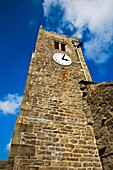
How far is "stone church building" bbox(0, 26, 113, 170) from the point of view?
4.16 m

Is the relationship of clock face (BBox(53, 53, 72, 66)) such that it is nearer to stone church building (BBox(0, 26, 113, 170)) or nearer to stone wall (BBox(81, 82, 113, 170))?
stone church building (BBox(0, 26, 113, 170))

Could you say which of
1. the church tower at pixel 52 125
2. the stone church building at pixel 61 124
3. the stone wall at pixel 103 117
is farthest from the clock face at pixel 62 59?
the stone wall at pixel 103 117

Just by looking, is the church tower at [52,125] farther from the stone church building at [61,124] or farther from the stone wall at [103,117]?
the stone wall at [103,117]

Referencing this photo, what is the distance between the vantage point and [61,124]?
524cm

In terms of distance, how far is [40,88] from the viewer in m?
6.38

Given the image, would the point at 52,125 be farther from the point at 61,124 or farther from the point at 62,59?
the point at 62,59

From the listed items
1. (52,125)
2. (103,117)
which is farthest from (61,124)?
(103,117)

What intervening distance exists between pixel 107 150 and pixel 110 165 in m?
0.44

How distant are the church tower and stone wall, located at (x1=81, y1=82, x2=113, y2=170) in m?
0.25

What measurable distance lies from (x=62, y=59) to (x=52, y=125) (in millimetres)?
4967

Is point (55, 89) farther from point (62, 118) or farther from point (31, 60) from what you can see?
point (31, 60)

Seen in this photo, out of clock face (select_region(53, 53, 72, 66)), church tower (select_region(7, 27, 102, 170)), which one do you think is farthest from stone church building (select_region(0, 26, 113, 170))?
clock face (select_region(53, 53, 72, 66))

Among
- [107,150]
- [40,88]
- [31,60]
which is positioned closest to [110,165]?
[107,150]

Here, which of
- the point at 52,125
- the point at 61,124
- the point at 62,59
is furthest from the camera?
the point at 62,59
